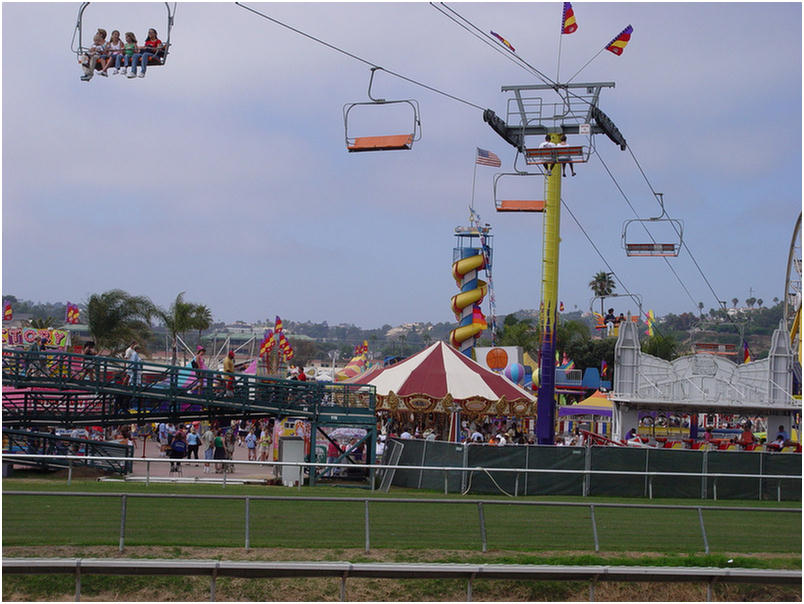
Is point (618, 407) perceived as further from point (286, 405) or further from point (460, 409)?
point (286, 405)

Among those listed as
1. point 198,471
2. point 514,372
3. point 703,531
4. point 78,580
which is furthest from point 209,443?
point 703,531

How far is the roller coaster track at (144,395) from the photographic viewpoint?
23781 mm

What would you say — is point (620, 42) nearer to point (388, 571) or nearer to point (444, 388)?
point (444, 388)

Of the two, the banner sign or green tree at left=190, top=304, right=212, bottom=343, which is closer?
the banner sign

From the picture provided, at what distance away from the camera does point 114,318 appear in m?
58.7

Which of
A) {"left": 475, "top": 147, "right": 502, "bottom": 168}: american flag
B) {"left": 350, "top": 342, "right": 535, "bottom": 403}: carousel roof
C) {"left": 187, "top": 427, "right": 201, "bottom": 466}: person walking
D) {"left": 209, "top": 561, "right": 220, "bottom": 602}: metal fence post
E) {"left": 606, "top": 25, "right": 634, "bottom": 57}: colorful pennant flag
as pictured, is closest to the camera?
{"left": 209, "top": 561, "right": 220, "bottom": 602}: metal fence post

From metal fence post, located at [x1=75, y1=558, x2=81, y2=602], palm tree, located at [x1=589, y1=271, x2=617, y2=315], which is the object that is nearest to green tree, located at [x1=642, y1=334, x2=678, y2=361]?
palm tree, located at [x1=589, y1=271, x2=617, y2=315]

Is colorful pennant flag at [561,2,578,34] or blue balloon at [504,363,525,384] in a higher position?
colorful pennant flag at [561,2,578,34]

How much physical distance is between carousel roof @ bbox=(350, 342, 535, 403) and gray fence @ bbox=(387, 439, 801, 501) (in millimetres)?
11276

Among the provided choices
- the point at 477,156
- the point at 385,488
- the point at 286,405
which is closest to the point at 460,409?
the point at 286,405

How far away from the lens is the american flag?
4434 cm

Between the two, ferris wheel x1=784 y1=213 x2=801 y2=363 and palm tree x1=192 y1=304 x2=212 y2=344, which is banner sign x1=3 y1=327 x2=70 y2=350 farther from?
ferris wheel x1=784 y1=213 x2=801 y2=363

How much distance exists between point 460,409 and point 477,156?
667 inches

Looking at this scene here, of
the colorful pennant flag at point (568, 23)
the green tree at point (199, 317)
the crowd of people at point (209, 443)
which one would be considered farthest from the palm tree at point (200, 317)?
the colorful pennant flag at point (568, 23)
